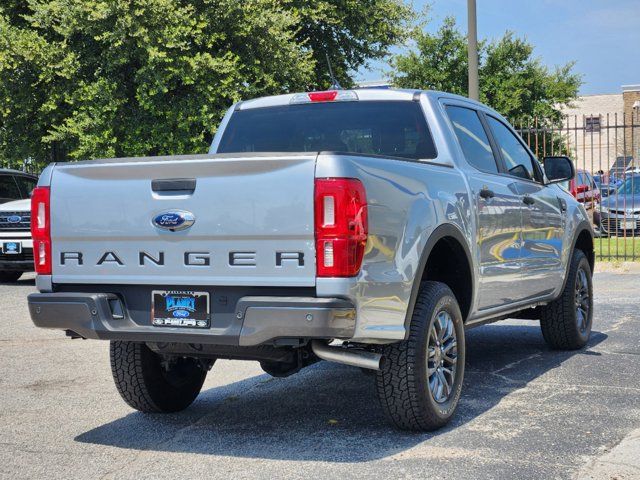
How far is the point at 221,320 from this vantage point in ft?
15.3

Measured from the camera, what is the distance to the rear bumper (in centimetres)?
439

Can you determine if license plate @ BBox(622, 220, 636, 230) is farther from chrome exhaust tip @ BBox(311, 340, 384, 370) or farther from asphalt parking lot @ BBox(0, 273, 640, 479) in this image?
chrome exhaust tip @ BBox(311, 340, 384, 370)

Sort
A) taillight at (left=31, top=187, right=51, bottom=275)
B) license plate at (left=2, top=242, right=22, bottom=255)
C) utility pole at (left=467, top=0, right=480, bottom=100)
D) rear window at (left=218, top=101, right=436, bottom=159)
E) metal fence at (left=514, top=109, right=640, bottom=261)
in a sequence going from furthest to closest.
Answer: metal fence at (left=514, top=109, right=640, bottom=261) < utility pole at (left=467, top=0, right=480, bottom=100) < license plate at (left=2, top=242, right=22, bottom=255) < rear window at (left=218, top=101, right=436, bottom=159) < taillight at (left=31, top=187, right=51, bottom=275)

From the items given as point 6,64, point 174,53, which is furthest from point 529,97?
point 6,64

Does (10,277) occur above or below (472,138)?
below

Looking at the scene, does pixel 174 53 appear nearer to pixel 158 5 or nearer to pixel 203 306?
pixel 158 5

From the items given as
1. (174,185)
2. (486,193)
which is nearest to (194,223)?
(174,185)

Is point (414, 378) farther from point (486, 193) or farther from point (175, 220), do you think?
point (486, 193)

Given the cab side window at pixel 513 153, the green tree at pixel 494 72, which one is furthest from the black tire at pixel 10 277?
the green tree at pixel 494 72

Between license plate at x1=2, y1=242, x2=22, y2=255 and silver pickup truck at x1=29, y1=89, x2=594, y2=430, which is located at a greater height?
silver pickup truck at x1=29, y1=89, x2=594, y2=430

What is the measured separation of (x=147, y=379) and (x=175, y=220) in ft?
4.40

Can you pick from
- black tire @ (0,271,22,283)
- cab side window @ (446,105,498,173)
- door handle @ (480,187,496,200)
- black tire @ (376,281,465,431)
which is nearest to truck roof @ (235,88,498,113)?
cab side window @ (446,105,498,173)

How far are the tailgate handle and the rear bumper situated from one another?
2.00 feet

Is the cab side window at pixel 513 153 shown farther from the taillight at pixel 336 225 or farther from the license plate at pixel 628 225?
the license plate at pixel 628 225
